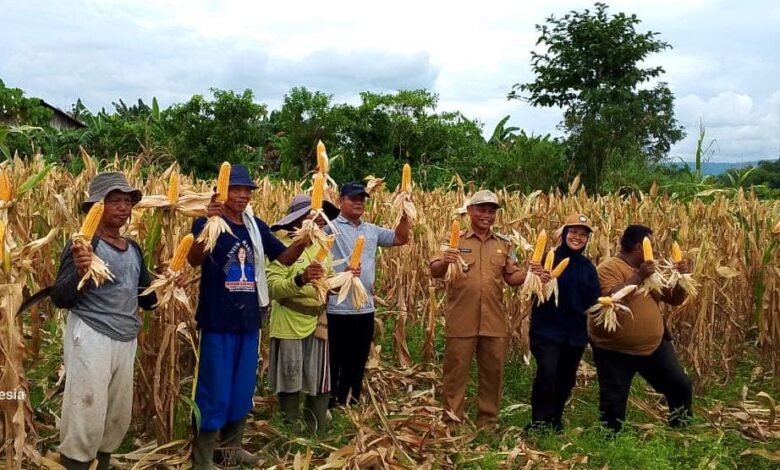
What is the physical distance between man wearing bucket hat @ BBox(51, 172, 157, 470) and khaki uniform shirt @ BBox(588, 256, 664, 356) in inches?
116

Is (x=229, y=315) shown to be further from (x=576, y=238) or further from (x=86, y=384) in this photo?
(x=576, y=238)

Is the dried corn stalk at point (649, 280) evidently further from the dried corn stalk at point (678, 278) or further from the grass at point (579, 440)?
the grass at point (579, 440)

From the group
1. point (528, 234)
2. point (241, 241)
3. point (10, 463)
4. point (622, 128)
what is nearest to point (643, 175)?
point (622, 128)

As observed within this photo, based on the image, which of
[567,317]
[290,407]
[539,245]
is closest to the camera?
[539,245]

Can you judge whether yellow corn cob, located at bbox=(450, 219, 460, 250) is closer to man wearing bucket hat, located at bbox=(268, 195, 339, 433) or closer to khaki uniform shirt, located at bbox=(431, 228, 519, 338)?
khaki uniform shirt, located at bbox=(431, 228, 519, 338)

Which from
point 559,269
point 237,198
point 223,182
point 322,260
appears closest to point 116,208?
point 223,182

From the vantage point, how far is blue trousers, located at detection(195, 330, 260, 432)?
370cm

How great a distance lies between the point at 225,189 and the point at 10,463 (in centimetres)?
164

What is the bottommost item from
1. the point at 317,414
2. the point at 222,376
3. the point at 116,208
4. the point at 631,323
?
the point at 317,414

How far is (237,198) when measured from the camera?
376 centimetres

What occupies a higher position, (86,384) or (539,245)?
(539,245)

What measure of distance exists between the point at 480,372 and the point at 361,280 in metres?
1.06

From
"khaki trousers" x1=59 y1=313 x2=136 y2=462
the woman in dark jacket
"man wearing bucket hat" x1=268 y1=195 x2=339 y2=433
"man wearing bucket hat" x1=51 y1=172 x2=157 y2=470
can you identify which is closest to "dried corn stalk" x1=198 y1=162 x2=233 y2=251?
"man wearing bucket hat" x1=51 y1=172 x2=157 y2=470

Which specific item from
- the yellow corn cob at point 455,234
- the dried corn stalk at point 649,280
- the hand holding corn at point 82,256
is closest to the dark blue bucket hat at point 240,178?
the hand holding corn at point 82,256
